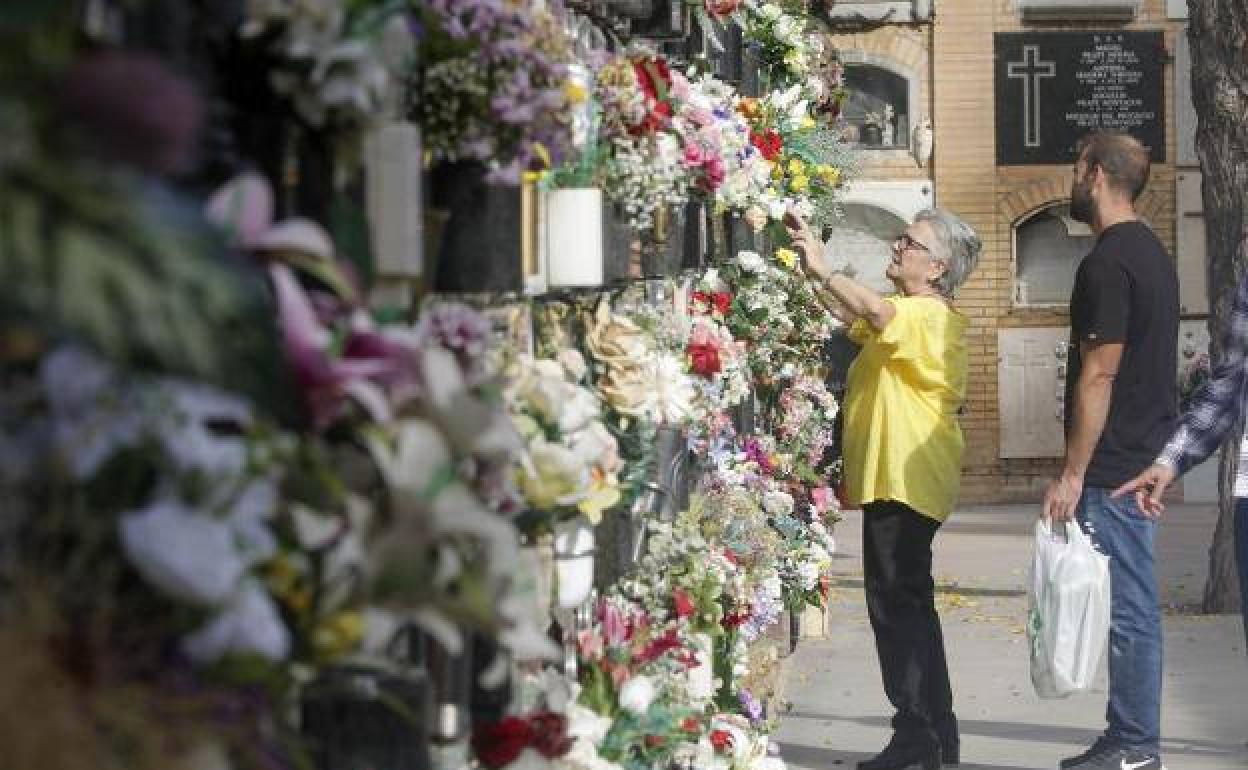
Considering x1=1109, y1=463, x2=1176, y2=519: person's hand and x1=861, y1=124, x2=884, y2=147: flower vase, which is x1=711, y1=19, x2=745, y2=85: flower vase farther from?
Answer: x1=861, y1=124, x2=884, y2=147: flower vase

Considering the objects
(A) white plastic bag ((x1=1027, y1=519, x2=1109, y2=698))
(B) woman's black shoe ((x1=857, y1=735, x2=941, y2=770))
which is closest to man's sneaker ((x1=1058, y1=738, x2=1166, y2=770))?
(A) white plastic bag ((x1=1027, y1=519, x2=1109, y2=698))

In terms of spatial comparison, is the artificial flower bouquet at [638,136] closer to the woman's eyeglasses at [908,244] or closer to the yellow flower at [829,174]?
the woman's eyeglasses at [908,244]

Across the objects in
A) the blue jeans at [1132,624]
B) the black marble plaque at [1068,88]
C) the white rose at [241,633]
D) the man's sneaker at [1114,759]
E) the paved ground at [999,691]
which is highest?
the black marble plaque at [1068,88]

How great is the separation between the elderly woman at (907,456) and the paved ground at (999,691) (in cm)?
50

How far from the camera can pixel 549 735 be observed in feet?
15.3

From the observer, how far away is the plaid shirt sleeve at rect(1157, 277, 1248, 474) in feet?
26.9

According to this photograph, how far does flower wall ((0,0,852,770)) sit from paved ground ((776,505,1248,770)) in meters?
4.26

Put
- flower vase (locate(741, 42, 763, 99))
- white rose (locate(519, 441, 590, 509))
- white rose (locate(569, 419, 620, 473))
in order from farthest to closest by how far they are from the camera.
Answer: flower vase (locate(741, 42, 763, 99)) < white rose (locate(569, 419, 620, 473)) < white rose (locate(519, 441, 590, 509))

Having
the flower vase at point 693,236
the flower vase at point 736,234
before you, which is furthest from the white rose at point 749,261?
the flower vase at point 693,236

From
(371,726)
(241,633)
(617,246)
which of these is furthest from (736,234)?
(241,633)

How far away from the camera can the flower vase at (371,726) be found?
355cm

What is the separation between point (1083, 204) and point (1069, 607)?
124 centimetres

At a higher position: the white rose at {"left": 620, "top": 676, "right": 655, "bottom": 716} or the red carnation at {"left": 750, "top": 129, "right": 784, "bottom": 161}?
the red carnation at {"left": 750, "top": 129, "right": 784, "bottom": 161}

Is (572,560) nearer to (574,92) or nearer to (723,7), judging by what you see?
(574,92)
